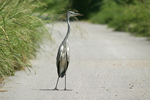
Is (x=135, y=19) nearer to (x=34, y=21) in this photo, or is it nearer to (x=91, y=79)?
(x=34, y=21)

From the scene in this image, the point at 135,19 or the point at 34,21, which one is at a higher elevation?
the point at 34,21

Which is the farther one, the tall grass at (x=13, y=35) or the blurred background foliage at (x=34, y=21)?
the blurred background foliage at (x=34, y=21)

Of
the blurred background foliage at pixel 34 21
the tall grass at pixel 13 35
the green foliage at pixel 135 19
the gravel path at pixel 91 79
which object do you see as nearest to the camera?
the gravel path at pixel 91 79

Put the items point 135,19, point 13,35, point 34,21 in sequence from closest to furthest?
point 13,35 < point 34,21 < point 135,19

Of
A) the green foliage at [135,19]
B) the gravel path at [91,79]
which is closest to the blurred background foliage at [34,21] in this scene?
the green foliage at [135,19]

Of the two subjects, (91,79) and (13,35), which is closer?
(13,35)

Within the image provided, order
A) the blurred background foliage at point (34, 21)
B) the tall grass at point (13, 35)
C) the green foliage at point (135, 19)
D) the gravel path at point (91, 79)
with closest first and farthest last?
the gravel path at point (91, 79) < the tall grass at point (13, 35) < the blurred background foliage at point (34, 21) < the green foliage at point (135, 19)

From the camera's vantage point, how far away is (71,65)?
9977 mm

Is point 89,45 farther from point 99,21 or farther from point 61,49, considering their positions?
point 99,21

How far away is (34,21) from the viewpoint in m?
9.01

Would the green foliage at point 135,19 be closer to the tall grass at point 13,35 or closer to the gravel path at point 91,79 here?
the gravel path at point 91,79

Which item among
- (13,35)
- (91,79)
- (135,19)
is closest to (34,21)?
(13,35)

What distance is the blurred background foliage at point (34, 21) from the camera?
7391mm

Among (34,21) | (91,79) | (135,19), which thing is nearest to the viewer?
(91,79)
